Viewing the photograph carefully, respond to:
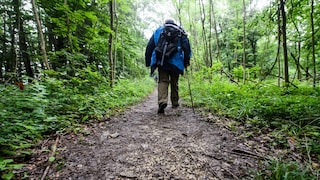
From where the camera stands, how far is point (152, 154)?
1.70m

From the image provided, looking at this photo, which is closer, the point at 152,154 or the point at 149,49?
the point at 152,154

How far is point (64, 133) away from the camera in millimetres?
2150

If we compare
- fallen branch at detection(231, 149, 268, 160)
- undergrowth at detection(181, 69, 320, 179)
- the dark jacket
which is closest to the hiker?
the dark jacket

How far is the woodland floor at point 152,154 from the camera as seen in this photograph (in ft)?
4.47

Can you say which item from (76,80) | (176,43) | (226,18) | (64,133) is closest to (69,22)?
(76,80)

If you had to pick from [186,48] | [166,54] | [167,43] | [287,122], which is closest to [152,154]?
[287,122]

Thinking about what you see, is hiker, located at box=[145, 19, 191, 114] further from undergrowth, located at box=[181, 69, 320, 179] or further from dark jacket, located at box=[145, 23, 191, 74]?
undergrowth, located at box=[181, 69, 320, 179]

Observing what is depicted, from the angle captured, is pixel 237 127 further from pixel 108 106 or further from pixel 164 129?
pixel 108 106

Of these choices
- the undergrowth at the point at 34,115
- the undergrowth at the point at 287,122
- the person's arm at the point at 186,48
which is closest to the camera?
the undergrowth at the point at 287,122

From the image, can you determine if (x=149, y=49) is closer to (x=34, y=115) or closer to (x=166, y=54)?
(x=166, y=54)

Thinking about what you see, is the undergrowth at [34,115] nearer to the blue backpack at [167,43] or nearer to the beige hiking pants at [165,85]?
the beige hiking pants at [165,85]

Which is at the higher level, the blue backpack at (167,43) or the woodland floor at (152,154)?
the blue backpack at (167,43)

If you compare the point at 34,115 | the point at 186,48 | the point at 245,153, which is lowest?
the point at 245,153

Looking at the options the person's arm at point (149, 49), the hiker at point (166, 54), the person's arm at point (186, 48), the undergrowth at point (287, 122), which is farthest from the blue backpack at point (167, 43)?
the undergrowth at point (287, 122)
